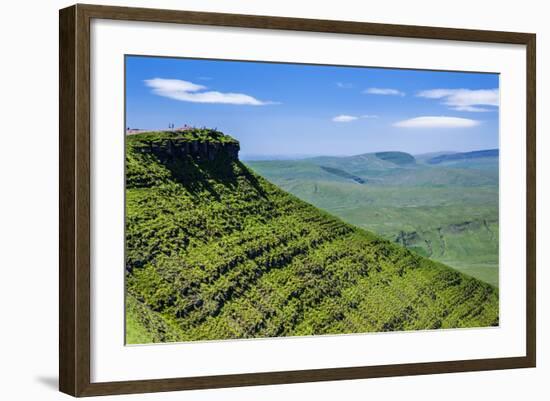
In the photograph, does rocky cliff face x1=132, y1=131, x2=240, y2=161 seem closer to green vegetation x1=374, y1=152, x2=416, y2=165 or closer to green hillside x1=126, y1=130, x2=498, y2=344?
green hillside x1=126, y1=130, x2=498, y2=344

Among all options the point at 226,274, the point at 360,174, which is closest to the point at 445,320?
the point at 360,174

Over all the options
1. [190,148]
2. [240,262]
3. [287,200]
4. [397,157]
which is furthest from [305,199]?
[190,148]

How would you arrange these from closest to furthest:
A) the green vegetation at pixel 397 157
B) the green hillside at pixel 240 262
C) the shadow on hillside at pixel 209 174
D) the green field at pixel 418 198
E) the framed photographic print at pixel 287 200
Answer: the framed photographic print at pixel 287 200 → the green hillside at pixel 240 262 → the shadow on hillside at pixel 209 174 → the green field at pixel 418 198 → the green vegetation at pixel 397 157

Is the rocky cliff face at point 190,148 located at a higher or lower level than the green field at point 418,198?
higher

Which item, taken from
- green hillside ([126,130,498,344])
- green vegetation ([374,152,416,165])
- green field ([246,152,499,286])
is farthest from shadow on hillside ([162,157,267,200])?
green vegetation ([374,152,416,165])

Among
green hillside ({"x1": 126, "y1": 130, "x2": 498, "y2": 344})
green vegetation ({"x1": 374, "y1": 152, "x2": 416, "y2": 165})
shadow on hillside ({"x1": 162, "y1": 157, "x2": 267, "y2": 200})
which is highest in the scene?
green vegetation ({"x1": 374, "y1": 152, "x2": 416, "y2": 165})

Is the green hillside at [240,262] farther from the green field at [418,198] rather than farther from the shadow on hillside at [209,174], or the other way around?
the green field at [418,198]

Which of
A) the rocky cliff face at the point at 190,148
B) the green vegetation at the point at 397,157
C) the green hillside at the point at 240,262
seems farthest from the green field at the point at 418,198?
the rocky cliff face at the point at 190,148

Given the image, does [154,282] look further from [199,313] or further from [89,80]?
[89,80]
